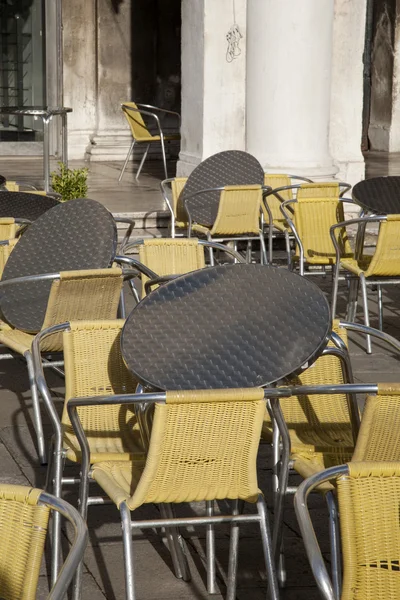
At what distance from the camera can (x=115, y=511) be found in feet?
12.6

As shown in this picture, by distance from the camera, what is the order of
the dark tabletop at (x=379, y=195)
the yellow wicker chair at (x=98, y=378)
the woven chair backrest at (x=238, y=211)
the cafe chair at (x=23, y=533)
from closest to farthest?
the cafe chair at (x=23, y=533)
the yellow wicker chair at (x=98, y=378)
the dark tabletop at (x=379, y=195)
the woven chair backrest at (x=238, y=211)

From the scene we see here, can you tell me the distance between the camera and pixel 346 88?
35.5 feet

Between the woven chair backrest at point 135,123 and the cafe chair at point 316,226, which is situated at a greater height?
the woven chair backrest at point 135,123

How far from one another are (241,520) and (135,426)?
0.72 meters

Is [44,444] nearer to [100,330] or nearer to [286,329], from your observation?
[100,330]

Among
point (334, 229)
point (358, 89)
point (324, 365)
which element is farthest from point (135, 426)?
point (358, 89)

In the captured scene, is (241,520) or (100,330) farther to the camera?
(100,330)

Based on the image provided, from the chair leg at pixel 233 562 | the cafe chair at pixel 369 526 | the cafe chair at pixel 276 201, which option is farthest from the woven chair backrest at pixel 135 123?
the cafe chair at pixel 369 526

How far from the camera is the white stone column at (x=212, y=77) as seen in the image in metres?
10.4

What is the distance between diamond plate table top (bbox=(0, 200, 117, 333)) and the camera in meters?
4.70

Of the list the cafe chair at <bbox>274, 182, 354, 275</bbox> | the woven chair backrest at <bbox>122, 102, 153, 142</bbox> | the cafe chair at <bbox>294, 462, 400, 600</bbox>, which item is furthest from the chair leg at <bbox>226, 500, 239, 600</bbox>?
the woven chair backrest at <bbox>122, 102, 153, 142</bbox>

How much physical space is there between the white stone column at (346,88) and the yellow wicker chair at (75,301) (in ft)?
21.6

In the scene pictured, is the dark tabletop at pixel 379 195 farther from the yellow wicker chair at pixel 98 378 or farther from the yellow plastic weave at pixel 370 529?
the yellow plastic weave at pixel 370 529

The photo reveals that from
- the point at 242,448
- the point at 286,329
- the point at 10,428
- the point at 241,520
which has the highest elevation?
the point at 286,329
